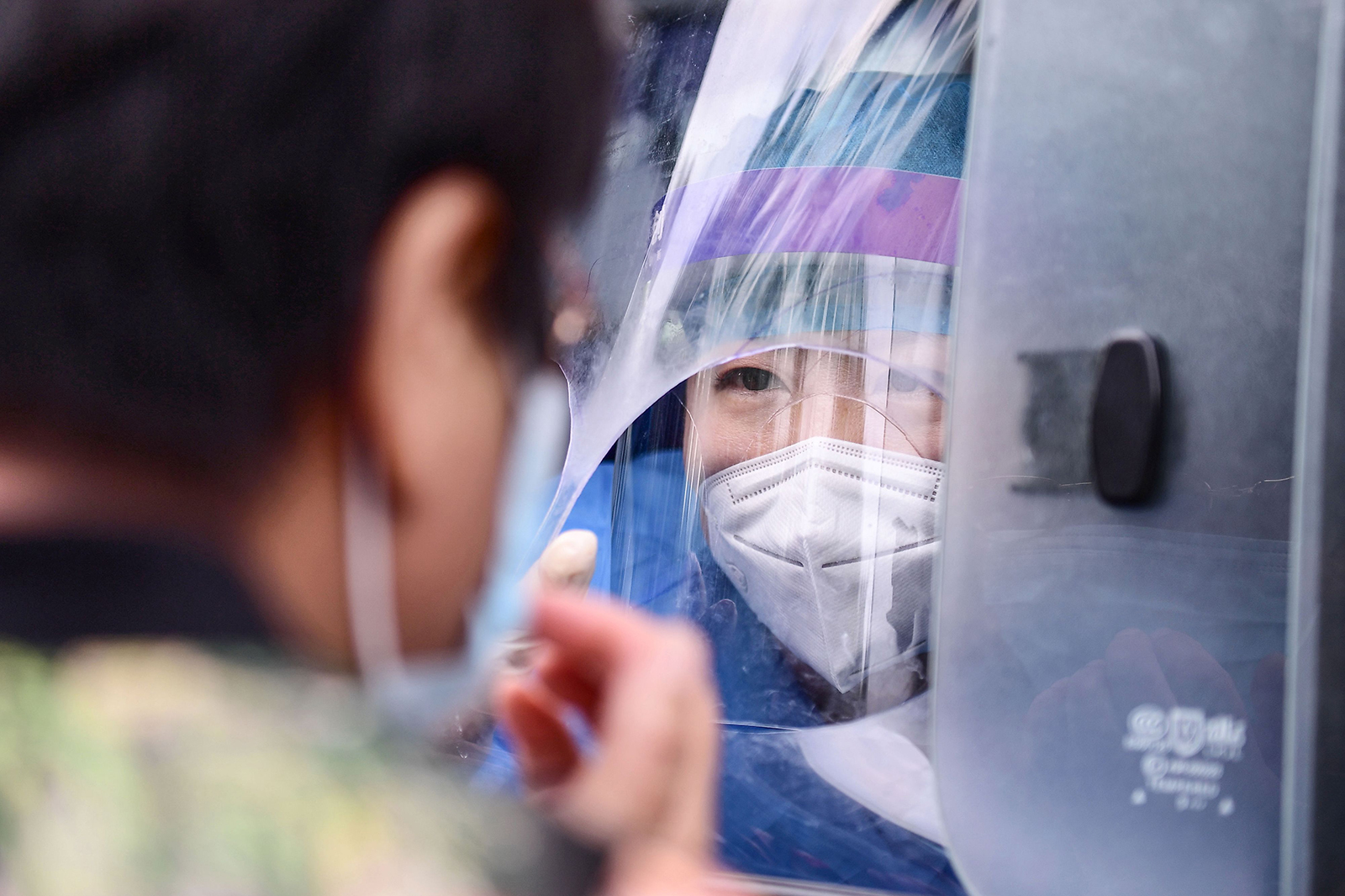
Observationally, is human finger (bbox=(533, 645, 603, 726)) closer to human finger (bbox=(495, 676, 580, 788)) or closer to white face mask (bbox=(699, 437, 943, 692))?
human finger (bbox=(495, 676, 580, 788))

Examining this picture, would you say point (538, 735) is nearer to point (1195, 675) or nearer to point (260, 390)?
point (260, 390)

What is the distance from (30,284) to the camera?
1.67 ft

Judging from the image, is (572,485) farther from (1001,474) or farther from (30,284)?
(30,284)

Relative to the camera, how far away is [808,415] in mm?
1425

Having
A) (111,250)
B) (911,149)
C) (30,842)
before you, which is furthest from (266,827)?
(911,149)

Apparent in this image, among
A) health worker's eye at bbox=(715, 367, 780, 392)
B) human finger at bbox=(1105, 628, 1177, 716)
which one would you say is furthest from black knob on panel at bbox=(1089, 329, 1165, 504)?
health worker's eye at bbox=(715, 367, 780, 392)

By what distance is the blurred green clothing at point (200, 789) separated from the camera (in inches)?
15.7

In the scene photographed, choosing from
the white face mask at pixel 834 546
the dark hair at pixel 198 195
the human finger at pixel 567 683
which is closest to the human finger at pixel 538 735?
the human finger at pixel 567 683

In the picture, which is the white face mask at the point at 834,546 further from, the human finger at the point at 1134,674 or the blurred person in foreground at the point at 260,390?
the blurred person in foreground at the point at 260,390

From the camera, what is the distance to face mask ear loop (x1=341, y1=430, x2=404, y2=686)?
21.1 inches

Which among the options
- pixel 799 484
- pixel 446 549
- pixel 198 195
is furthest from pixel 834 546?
pixel 198 195

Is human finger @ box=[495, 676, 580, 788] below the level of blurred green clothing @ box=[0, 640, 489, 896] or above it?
below

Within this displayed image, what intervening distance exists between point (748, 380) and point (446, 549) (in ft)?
3.17

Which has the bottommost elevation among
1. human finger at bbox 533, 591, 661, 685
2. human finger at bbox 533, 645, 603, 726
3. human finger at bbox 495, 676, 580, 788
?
human finger at bbox 495, 676, 580, 788
